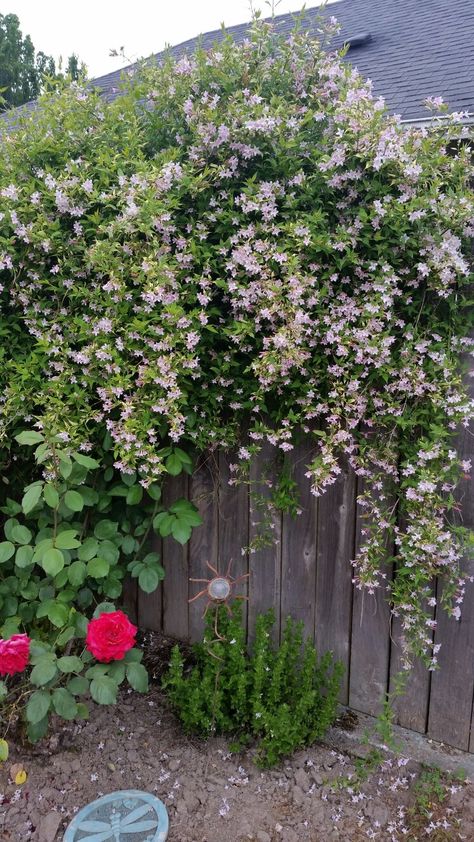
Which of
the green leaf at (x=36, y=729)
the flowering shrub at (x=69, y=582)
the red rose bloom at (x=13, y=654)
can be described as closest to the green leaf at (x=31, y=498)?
the flowering shrub at (x=69, y=582)

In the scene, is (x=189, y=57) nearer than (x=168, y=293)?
No

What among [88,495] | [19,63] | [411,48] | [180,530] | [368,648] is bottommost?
[368,648]

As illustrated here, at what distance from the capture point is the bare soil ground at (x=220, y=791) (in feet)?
5.65

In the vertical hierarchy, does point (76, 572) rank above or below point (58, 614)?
above

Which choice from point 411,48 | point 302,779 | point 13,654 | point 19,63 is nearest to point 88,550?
point 13,654

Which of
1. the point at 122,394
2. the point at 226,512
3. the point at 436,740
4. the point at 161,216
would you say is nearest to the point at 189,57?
the point at 161,216

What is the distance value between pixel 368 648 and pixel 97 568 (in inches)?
39.0

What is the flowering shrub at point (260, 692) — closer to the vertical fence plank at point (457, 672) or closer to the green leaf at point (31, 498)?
the vertical fence plank at point (457, 672)

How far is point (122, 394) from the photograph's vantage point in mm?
1894

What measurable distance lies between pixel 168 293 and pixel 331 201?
57 centimetres

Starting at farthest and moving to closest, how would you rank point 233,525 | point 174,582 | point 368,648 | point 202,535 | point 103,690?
point 174,582 → point 202,535 → point 233,525 → point 368,648 → point 103,690

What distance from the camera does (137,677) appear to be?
1735 mm

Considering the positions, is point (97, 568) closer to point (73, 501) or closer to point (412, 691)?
point (73, 501)

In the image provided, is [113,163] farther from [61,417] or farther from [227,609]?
[227,609]
